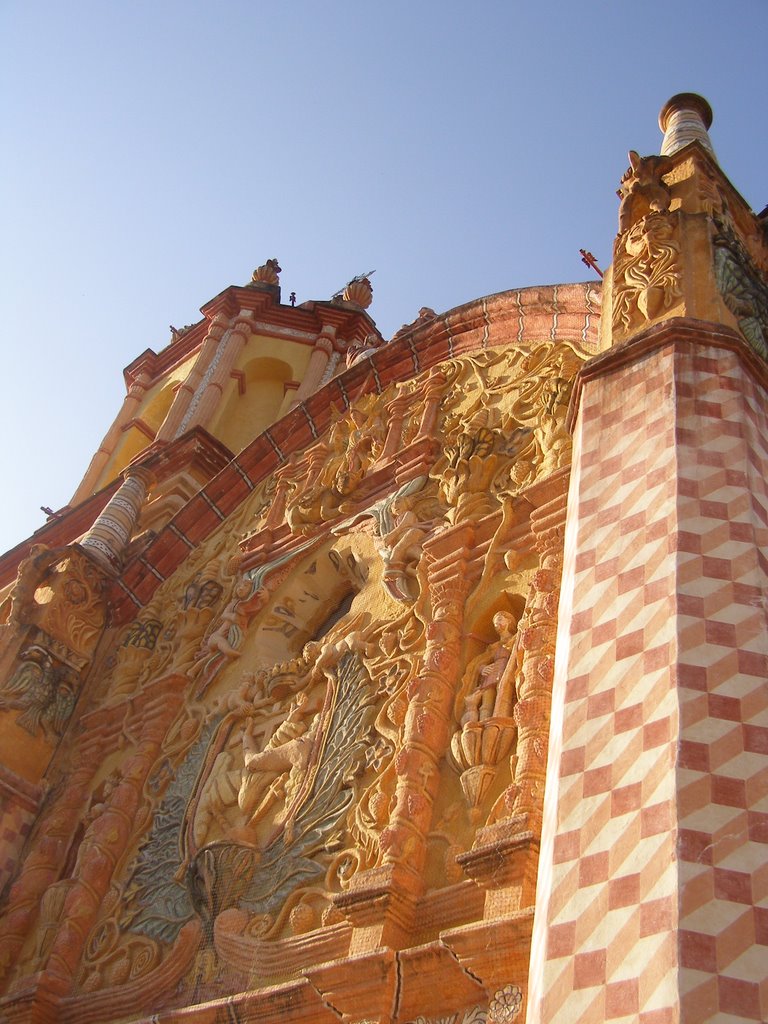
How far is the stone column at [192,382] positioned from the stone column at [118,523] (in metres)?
3.71

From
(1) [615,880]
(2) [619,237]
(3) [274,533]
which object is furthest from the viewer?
(3) [274,533]

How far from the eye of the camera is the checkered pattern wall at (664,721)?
2834 millimetres

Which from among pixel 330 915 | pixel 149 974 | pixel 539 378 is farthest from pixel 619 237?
pixel 149 974

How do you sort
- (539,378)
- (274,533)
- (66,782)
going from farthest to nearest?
(274,533) < (66,782) < (539,378)

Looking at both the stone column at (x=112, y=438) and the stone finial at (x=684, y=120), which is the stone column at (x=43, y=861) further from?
the stone column at (x=112, y=438)

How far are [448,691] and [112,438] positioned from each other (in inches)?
524

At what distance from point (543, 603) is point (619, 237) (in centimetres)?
220

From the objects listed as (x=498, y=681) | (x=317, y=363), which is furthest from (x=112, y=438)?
(x=498, y=681)

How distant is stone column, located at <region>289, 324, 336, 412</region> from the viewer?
1589 cm

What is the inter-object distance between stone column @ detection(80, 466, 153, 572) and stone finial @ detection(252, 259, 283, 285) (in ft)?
27.5

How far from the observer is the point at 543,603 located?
5508mm

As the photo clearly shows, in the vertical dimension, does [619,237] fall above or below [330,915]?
above

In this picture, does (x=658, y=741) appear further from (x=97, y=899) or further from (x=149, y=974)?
(x=97, y=899)

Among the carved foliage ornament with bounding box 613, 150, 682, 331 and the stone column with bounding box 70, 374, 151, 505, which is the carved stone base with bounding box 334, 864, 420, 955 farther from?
the stone column with bounding box 70, 374, 151, 505
